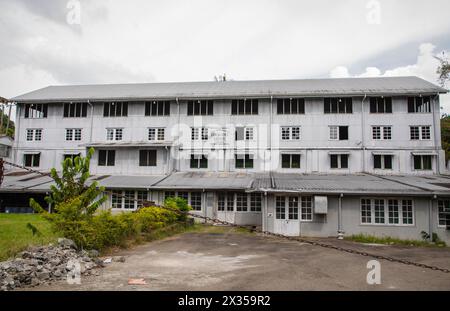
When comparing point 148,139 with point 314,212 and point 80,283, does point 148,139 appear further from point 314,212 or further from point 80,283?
point 80,283

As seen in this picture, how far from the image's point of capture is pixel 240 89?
94.2 ft

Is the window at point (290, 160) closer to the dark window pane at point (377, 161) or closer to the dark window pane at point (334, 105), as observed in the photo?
the dark window pane at point (334, 105)

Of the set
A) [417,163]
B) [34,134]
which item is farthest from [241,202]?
[34,134]

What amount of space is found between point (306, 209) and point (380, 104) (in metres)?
13.5

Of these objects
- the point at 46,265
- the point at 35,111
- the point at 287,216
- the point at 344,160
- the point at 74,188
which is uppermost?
the point at 35,111

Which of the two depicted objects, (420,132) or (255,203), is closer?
(255,203)

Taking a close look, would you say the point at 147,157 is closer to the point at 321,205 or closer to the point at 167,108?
the point at 167,108

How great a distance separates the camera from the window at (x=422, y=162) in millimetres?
24891

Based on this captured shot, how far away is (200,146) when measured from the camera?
26812mm

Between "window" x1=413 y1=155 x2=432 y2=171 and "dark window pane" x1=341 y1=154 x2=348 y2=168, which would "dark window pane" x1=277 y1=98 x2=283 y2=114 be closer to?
"dark window pane" x1=341 y1=154 x2=348 y2=168

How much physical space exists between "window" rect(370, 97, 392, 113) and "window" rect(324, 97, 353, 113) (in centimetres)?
177

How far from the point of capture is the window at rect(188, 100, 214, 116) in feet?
89.9

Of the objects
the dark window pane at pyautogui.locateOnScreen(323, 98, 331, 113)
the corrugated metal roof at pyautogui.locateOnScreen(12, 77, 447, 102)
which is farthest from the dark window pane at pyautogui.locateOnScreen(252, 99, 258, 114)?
the dark window pane at pyautogui.locateOnScreen(323, 98, 331, 113)
